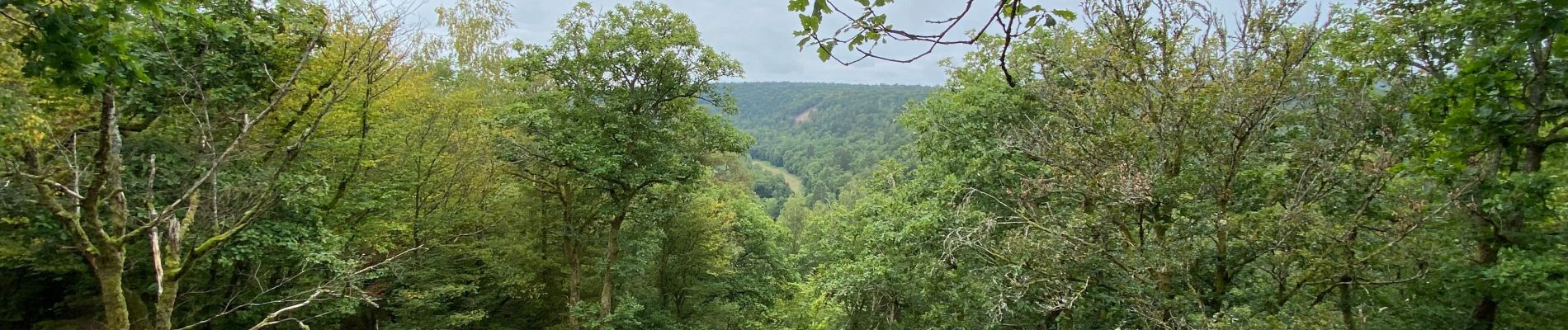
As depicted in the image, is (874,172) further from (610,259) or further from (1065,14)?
(1065,14)

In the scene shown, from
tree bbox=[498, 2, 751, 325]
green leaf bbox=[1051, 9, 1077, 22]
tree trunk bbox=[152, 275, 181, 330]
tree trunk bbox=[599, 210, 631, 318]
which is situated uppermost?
tree bbox=[498, 2, 751, 325]

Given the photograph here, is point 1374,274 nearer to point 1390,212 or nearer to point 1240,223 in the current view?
point 1390,212

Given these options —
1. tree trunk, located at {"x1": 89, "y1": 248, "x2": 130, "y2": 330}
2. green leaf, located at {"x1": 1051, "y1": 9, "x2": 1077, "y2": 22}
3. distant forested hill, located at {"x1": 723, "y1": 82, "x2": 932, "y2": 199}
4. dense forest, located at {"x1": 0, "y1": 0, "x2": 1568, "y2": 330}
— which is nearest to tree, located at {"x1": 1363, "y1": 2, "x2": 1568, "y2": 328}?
dense forest, located at {"x1": 0, "y1": 0, "x2": 1568, "y2": 330}

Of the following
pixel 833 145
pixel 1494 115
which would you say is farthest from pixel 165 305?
pixel 833 145

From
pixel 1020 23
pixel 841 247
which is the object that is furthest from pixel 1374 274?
pixel 841 247

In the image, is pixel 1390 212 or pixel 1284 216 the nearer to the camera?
pixel 1284 216

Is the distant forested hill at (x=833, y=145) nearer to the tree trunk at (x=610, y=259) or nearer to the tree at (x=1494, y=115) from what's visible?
the tree trunk at (x=610, y=259)

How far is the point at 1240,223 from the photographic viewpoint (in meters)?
5.80

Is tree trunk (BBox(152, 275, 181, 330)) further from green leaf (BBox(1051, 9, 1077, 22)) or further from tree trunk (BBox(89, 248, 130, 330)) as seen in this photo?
green leaf (BBox(1051, 9, 1077, 22))

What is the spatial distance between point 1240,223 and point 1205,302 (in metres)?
1.18

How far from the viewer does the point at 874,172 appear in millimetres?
15703

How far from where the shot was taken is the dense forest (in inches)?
205

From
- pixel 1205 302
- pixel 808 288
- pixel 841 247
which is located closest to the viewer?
pixel 1205 302

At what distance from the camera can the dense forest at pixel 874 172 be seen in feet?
17.1
